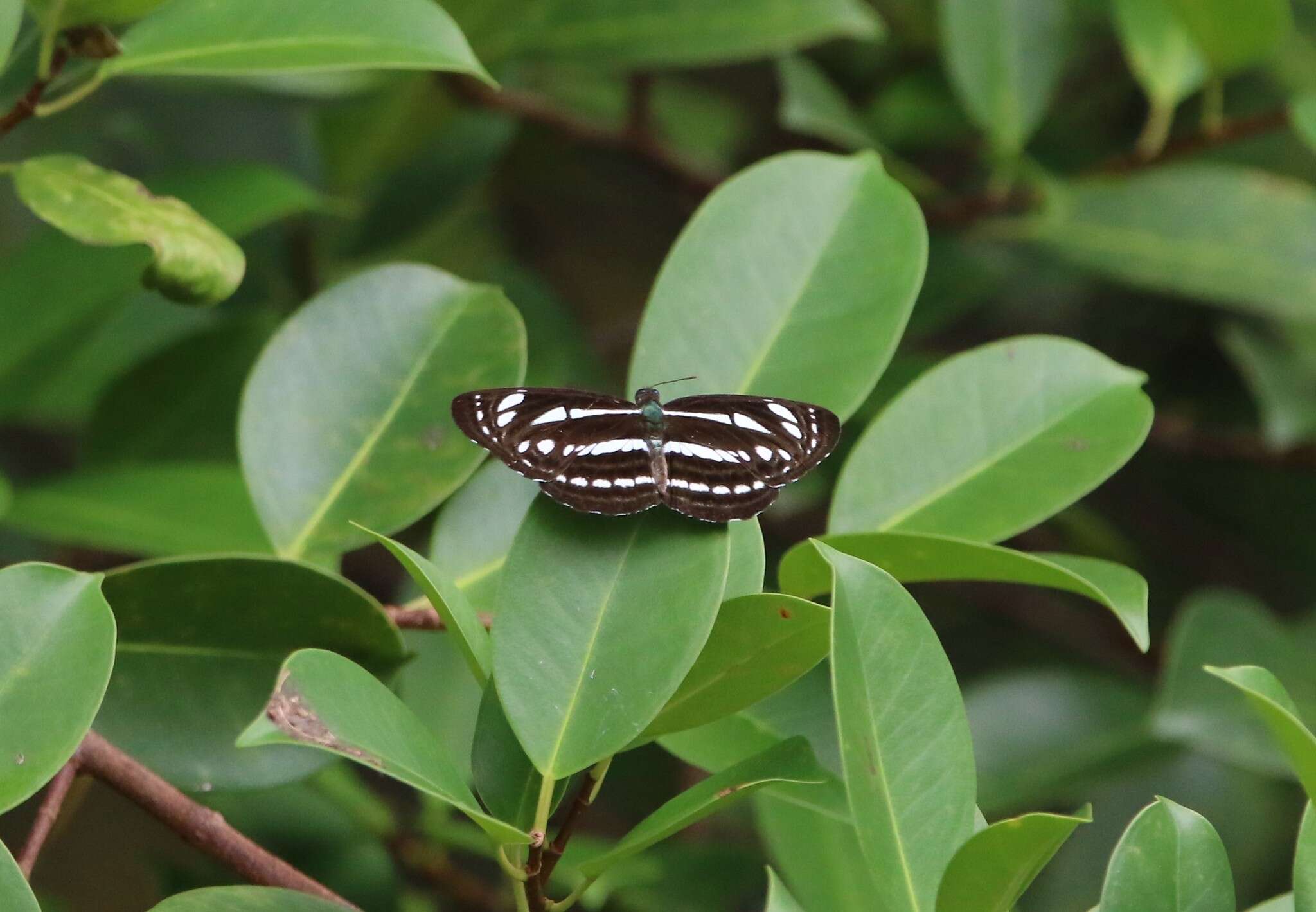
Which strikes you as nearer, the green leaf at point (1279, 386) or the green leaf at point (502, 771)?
the green leaf at point (502, 771)

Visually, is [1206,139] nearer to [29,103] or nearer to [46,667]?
[29,103]

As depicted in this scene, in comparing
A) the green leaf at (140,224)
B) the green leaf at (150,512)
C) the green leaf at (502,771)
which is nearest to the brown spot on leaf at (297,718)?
the green leaf at (502,771)

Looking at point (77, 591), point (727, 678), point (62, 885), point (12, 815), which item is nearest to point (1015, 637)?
point (727, 678)

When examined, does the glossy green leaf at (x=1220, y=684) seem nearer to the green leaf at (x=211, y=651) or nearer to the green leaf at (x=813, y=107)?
the green leaf at (x=813, y=107)

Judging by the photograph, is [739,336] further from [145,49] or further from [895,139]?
[895,139]

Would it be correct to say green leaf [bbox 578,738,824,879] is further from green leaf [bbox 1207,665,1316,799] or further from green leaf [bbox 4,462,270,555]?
green leaf [bbox 4,462,270,555]
